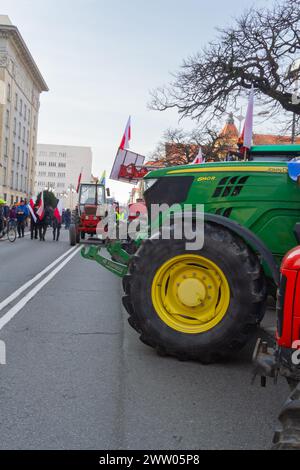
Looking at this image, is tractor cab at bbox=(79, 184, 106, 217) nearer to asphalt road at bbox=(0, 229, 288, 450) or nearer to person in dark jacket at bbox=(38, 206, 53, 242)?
person in dark jacket at bbox=(38, 206, 53, 242)

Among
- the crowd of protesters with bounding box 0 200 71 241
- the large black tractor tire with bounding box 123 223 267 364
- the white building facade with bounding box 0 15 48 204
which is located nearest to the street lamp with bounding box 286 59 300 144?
the crowd of protesters with bounding box 0 200 71 241

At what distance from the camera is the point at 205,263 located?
15.7 ft

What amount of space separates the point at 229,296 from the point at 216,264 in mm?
311

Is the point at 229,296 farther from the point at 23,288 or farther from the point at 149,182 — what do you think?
the point at 23,288

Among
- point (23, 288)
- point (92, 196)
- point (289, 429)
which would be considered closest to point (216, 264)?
point (289, 429)

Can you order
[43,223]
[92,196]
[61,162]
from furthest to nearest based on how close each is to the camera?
[61,162]
[43,223]
[92,196]

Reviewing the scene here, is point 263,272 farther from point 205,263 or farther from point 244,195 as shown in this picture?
point 244,195

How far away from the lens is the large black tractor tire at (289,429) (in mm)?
2355

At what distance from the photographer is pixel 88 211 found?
23.4 metres

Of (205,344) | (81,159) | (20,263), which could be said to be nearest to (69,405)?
(205,344)

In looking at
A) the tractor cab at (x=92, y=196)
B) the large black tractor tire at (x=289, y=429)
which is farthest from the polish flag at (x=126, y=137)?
the large black tractor tire at (x=289, y=429)

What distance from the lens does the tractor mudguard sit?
4656mm

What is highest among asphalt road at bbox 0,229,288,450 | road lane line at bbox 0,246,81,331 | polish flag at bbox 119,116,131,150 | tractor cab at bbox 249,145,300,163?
polish flag at bbox 119,116,131,150

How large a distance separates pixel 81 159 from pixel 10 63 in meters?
81.2
